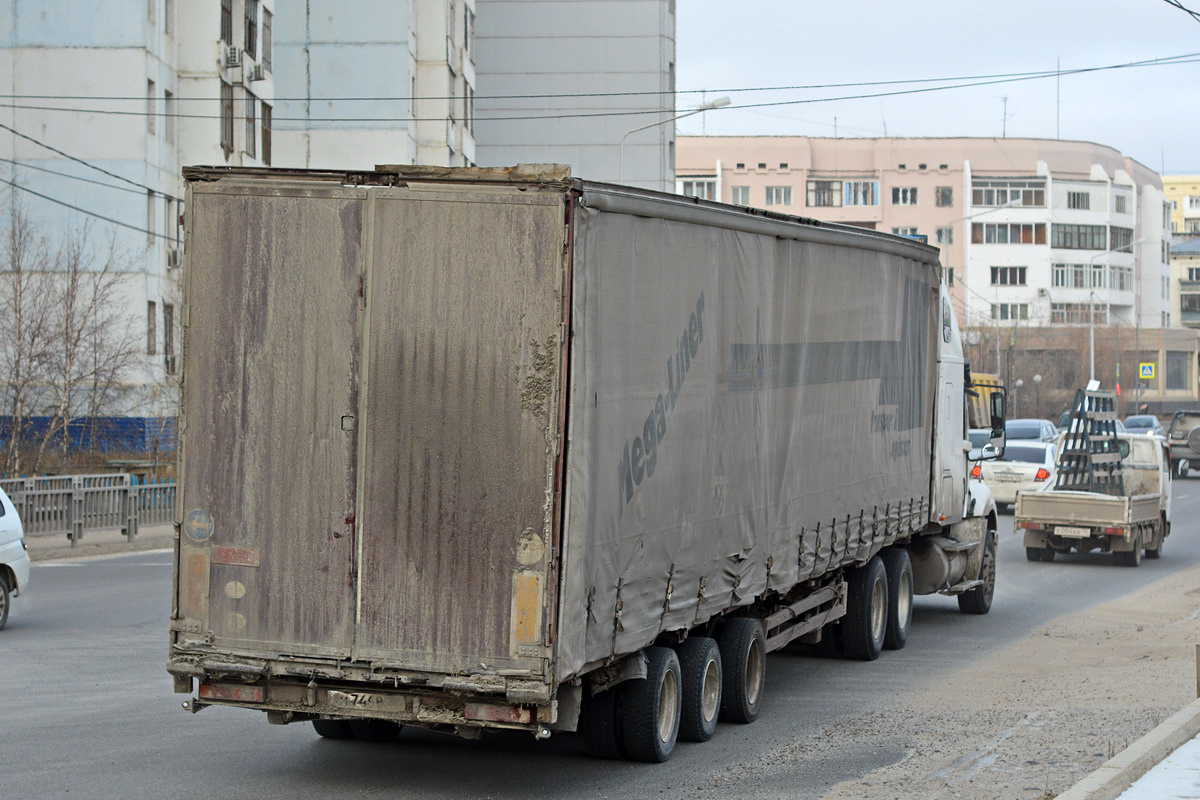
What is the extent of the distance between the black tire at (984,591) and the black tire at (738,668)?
7508 mm

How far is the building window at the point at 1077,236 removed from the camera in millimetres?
111688

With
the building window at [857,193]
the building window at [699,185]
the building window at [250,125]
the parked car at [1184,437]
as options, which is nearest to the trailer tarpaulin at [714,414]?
the building window at [250,125]

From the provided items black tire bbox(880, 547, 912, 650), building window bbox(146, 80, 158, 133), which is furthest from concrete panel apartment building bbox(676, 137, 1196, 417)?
black tire bbox(880, 547, 912, 650)

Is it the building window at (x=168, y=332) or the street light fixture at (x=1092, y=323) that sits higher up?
the street light fixture at (x=1092, y=323)

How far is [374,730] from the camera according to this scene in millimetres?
10172

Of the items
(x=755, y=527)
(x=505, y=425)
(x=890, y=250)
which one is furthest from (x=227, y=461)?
(x=890, y=250)

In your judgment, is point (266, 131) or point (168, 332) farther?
point (266, 131)

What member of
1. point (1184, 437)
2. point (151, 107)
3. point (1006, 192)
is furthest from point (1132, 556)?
point (1006, 192)

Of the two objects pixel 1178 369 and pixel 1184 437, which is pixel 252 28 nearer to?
pixel 1184 437

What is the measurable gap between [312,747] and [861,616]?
19.4 feet

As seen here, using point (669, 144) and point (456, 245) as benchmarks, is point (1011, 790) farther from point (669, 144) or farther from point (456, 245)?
point (669, 144)

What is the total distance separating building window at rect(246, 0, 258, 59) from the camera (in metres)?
47.2

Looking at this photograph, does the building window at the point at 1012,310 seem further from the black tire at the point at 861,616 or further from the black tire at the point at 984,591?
the black tire at the point at 861,616

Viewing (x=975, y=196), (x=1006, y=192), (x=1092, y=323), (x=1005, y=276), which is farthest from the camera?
(x=975, y=196)
